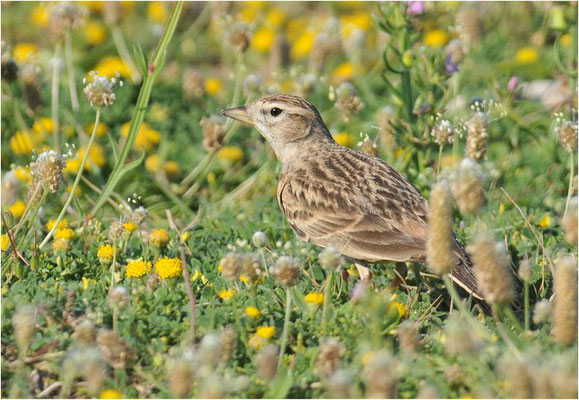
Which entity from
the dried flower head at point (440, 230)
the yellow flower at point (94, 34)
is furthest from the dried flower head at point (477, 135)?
the yellow flower at point (94, 34)

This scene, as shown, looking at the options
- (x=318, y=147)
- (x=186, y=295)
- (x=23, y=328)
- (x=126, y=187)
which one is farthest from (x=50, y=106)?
(x=23, y=328)

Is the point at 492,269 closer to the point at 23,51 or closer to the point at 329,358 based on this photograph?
the point at 329,358

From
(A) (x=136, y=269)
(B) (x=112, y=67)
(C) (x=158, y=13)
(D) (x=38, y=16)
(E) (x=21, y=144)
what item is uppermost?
(D) (x=38, y=16)

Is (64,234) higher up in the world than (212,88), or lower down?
lower down

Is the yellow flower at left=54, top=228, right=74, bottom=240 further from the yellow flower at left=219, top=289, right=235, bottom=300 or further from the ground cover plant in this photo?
the yellow flower at left=219, top=289, right=235, bottom=300

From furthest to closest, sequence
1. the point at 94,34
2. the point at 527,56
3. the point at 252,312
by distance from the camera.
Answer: the point at 94,34 → the point at 527,56 → the point at 252,312

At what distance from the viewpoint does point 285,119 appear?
6566mm

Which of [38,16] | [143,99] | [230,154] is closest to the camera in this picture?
[143,99]

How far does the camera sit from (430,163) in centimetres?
680

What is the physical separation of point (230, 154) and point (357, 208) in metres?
2.61

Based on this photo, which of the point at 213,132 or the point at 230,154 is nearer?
the point at 213,132

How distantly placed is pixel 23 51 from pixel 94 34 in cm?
87

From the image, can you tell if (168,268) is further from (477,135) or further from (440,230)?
(477,135)

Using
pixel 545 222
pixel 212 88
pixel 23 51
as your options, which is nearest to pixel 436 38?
pixel 212 88
